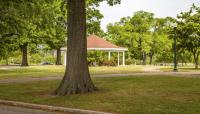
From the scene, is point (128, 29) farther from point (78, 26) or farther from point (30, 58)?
point (78, 26)

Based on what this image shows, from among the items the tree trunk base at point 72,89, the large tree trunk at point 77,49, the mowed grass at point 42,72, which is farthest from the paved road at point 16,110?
the mowed grass at point 42,72

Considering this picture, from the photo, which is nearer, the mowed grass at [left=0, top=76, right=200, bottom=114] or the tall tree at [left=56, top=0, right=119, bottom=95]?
the mowed grass at [left=0, top=76, right=200, bottom=114]

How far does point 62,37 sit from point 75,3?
1904 inches

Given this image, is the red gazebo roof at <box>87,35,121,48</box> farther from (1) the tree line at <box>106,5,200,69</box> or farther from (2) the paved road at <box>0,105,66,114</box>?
(2) the paved road at <box>0,105,66,114</box>

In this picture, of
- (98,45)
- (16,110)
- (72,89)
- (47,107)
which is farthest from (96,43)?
(16,110)

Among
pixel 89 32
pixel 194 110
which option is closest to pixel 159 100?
pixel 194 110

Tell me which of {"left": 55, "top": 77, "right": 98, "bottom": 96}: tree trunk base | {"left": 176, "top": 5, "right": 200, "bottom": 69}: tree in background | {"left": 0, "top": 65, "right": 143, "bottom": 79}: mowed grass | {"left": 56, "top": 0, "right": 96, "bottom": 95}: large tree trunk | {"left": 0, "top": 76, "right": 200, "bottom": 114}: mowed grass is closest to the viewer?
{"left": 0, "top": 76, "right": 200, "bottom": 114}: mowed grass

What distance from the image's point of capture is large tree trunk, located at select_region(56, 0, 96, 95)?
18.9 meters

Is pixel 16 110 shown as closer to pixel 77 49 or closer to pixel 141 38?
pixel 77 49

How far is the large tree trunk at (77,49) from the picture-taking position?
1892 centimetres

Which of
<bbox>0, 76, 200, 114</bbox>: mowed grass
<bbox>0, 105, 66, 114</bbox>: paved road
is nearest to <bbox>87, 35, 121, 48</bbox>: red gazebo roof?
<bbox>0, 76, 200, 114</bbox>: mowed grass

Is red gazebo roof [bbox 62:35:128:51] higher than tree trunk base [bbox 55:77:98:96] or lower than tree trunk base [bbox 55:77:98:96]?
higher

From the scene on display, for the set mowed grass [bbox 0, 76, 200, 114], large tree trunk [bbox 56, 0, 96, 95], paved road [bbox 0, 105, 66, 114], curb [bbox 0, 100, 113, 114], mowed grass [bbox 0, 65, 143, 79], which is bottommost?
paved road [bbox 0, 105, 66, 114]

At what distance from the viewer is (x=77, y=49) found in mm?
19109
